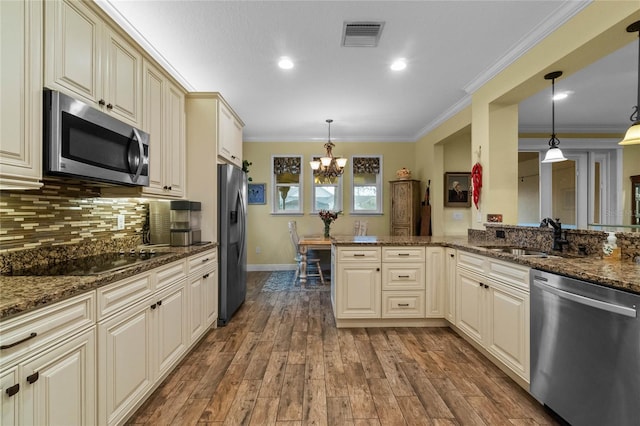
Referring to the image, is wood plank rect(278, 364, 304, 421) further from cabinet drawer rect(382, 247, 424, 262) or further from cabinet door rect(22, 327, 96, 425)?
cabinet drawer rect(382, 247, 424, 262)

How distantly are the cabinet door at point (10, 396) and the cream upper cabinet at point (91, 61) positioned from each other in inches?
51.0

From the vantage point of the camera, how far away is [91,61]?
1.67 metres

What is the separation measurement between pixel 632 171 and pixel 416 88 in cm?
499

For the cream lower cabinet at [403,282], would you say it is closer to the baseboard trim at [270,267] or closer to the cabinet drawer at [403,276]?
the cabinet drawer at [403,276]

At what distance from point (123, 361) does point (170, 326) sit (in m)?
0.52

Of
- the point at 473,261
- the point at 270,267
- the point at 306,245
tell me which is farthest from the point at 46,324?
the point at 270,267

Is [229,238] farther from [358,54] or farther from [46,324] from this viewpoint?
[358,54]

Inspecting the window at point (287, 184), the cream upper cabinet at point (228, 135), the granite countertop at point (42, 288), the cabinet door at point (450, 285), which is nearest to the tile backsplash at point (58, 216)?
the granite countertop at point (42, 288)

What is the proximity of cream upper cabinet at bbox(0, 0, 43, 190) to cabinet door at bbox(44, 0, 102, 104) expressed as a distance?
54 millimetres

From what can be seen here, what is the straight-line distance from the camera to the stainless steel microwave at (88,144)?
138cm

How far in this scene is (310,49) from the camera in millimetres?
2725

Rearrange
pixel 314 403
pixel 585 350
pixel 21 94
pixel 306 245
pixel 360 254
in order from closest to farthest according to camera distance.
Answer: pixel 21 94 → pixel 585 350 → pixel 314 403 → pixel 360 254 → pixel 306 245

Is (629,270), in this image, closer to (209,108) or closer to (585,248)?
(585,248)

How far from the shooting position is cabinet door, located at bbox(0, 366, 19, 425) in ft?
3.10
